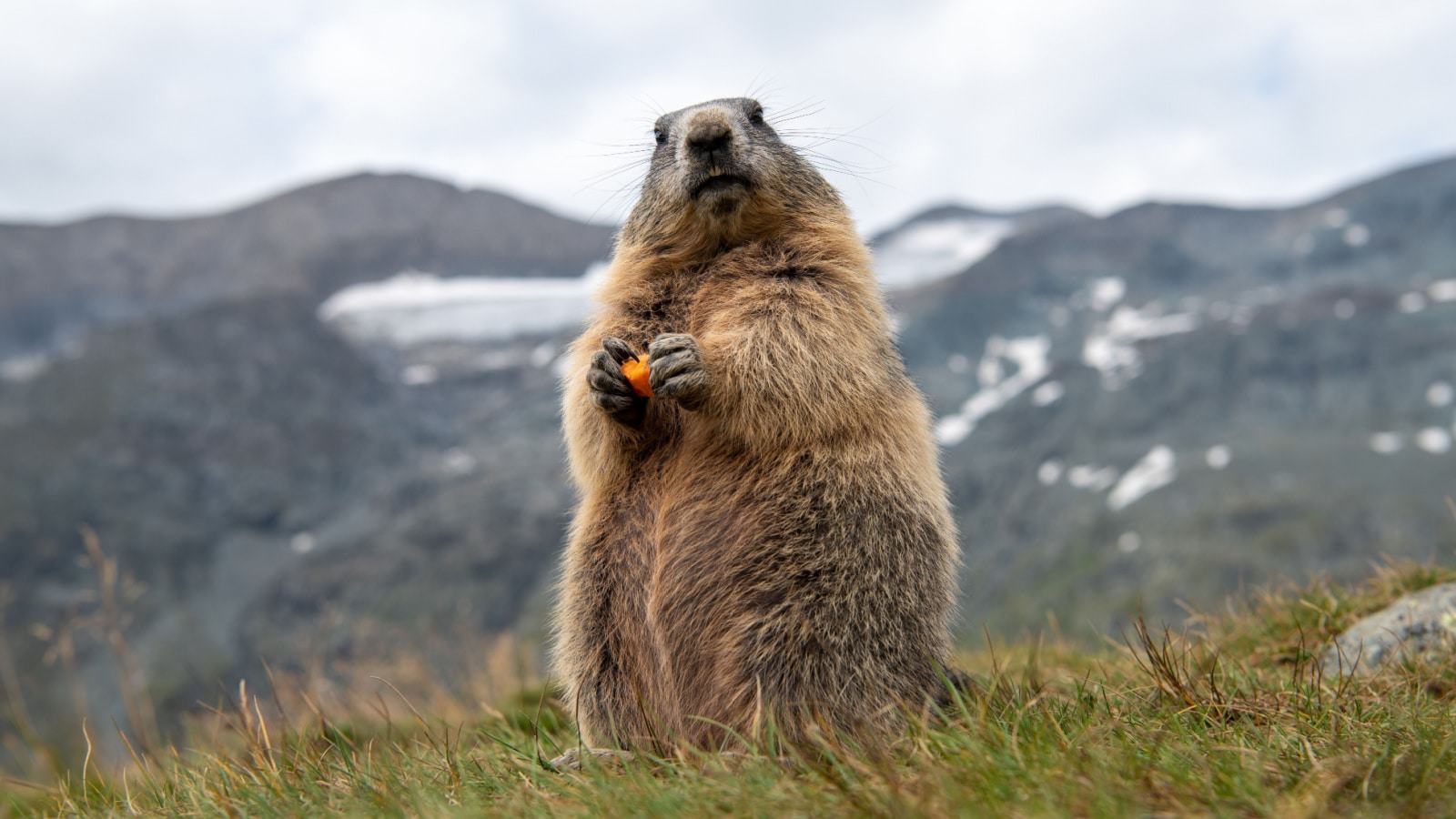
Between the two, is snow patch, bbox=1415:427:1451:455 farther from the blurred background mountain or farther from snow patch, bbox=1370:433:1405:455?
snow patch, bbox=1370:433:1405:455

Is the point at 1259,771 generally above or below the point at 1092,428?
above

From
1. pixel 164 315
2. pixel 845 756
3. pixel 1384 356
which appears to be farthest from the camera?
pixel 164 315

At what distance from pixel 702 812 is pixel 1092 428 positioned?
A: 171 m

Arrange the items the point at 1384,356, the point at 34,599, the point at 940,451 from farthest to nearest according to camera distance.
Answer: the point at 1384,356, the point at 34,599, the point at 940,451

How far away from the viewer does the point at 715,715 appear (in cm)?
414

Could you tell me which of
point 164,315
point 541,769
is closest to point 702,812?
point 541,769

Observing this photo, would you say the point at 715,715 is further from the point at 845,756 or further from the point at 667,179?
the point at 667,179

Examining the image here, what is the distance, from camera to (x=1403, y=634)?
5207mm

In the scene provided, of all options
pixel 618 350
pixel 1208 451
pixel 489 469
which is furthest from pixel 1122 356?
pixel 618 350

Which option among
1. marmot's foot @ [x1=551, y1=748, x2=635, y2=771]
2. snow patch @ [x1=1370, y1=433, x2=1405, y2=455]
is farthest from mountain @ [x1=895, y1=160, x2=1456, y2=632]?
marmot's foot @ [x1=551, y1=748, x2=635, y2=771]

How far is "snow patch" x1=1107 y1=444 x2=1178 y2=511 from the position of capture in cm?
13650

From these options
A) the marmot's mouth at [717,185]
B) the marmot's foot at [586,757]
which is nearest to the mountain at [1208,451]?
the marmot's mouth at [717,185]

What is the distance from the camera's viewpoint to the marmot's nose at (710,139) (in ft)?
16.6

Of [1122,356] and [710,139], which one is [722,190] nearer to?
[710,139]
